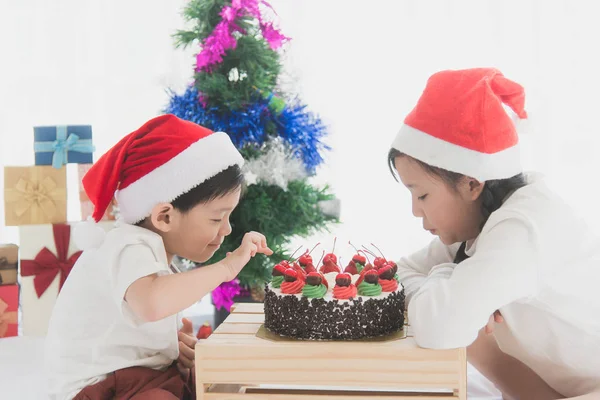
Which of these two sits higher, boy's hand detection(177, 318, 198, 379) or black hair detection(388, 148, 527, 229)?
black hair detection(388, 148, 527, 229)

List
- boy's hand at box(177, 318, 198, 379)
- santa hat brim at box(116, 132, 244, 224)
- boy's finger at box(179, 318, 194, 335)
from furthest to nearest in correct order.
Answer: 1. boy's finger at box(179, 318, 194, 335)
2. boy's hand at box(177, 318, 198, 379)
3. santa hat brim at box(116, 132, 244, 224)

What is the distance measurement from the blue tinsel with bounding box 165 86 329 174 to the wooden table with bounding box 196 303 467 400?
49.2 inches

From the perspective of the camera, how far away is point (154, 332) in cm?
156

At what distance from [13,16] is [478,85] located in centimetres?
261

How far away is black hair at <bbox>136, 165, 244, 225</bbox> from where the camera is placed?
62.6 inches

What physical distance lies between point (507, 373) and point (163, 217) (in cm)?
104

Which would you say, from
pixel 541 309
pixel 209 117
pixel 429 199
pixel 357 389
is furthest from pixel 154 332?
pixel 209 117

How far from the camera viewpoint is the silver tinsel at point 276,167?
99.2 inches

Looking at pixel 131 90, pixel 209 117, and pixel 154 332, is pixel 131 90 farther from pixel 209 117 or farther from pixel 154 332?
pixel 154 332

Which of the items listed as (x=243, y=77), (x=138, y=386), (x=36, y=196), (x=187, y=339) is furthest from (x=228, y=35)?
(x=138, y=386)

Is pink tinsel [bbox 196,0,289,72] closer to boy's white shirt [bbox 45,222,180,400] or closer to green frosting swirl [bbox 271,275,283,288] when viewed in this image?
boy's white shirt [bbox 45,222,180,400]

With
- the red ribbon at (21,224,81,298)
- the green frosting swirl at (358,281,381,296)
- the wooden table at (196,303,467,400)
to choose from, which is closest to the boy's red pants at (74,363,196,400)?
the wooden table at (196,303,467,400)

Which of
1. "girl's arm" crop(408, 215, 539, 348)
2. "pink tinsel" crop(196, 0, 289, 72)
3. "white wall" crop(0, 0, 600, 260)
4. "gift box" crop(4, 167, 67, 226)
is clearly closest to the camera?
"girl's arm" crop(408, 215, 539, 348)

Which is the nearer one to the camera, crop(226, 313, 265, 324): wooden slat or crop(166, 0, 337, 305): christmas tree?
crop(226, 313, 265, 324): wooden slat
